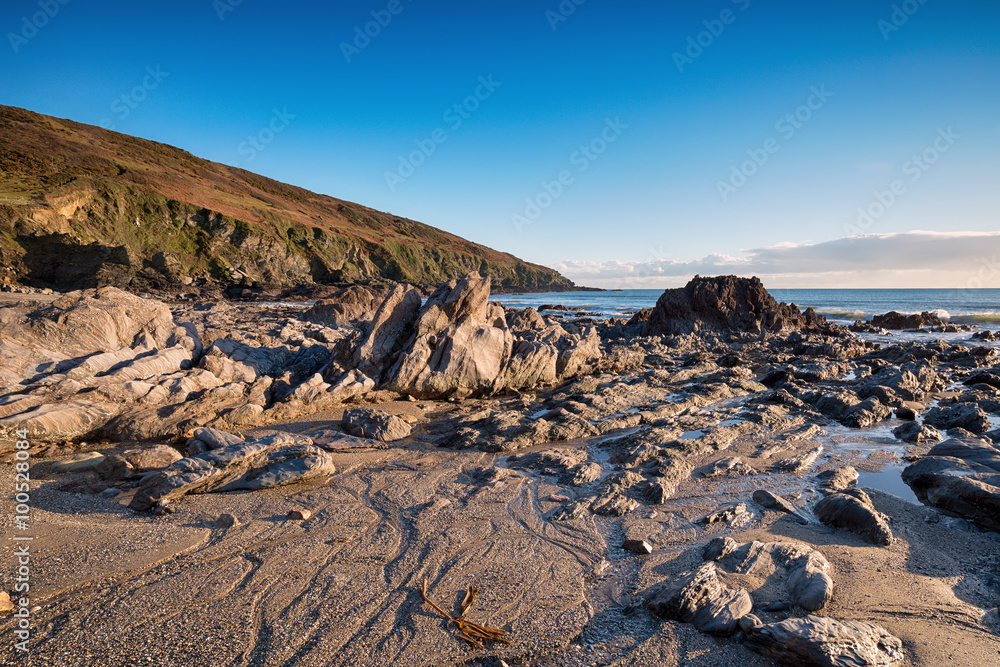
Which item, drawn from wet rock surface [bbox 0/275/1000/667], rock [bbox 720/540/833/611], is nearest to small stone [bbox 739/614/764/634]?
wet rock surface [bbox 0/275/1000/667]

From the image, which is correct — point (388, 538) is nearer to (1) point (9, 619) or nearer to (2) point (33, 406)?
(1) point (9, 619)

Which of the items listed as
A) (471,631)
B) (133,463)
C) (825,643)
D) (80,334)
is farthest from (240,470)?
(825,643)

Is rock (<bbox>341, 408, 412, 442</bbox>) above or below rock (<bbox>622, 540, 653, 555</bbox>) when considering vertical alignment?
above

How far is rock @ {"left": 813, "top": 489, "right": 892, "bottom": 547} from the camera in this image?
18.2ft

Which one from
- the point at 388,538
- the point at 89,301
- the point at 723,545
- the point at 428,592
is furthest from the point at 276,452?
the point at 89,301

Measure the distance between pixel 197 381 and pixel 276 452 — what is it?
4390 mm

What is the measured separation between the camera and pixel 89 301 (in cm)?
1070

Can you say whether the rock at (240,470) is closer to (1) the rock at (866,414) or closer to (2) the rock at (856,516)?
(2) the rock at (856,516)

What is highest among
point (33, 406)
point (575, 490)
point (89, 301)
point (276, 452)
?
point (89, 301)

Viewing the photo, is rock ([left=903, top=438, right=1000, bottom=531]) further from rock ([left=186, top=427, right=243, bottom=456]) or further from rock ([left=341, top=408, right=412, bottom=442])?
rock ([left=186, top=427, right=243, bottom=456])

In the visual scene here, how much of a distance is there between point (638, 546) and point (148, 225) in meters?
67.5

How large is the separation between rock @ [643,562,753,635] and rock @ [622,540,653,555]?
92cm

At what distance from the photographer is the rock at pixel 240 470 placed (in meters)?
6.26

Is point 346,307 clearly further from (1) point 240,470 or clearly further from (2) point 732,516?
(2) point 732,516
